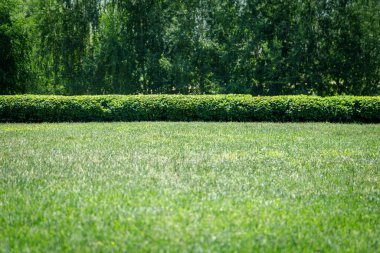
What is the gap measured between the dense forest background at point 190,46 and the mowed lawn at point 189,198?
1825cm

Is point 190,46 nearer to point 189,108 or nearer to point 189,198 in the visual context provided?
point 189,108

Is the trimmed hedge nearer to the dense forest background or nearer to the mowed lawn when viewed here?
the dense forest background

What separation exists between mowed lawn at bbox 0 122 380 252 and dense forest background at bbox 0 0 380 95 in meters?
18.3

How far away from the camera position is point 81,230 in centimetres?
471

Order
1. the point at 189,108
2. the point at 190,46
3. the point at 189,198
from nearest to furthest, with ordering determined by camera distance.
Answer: the point at 189,198 → the point at 189,108 → the point at 190,46

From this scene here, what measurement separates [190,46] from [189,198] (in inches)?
990

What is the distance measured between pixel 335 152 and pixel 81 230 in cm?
748

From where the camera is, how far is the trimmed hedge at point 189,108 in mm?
19969

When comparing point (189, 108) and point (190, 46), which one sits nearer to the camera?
point (189, 108)

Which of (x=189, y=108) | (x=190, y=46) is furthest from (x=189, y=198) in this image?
(x=190, y=46)

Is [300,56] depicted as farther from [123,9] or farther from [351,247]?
[351,247]

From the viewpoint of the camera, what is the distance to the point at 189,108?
20.7m

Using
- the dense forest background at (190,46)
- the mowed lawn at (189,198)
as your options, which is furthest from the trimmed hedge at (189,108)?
the mowed lawn at (189,198)

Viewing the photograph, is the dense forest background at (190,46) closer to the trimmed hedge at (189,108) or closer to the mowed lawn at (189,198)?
the trimmed hedge at (189,108)
